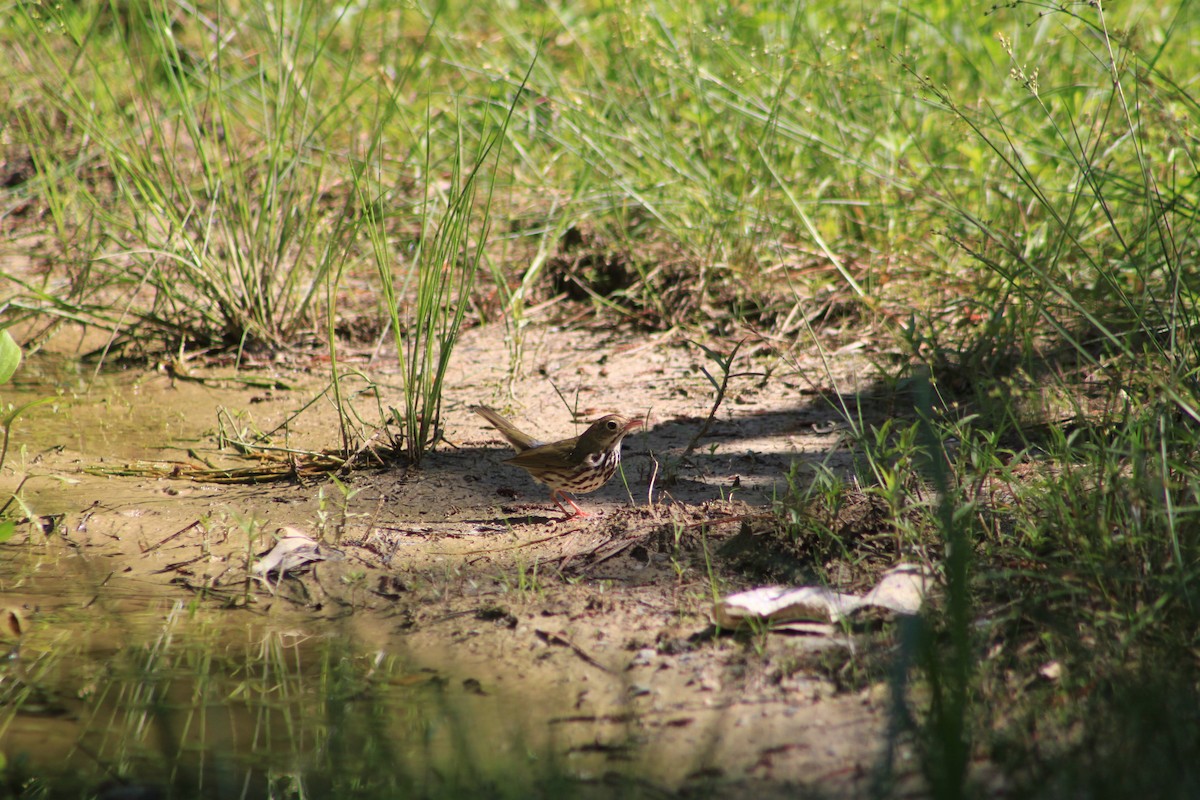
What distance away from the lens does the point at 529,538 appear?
11.4ft

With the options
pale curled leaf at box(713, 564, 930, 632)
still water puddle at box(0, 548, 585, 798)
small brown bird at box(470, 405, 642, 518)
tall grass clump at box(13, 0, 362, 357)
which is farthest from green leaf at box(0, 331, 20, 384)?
pale curled leaf at box(713, 564, 930, 632)

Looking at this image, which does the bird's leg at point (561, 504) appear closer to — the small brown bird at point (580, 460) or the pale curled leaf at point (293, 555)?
the small brown bird at point (580, 460)

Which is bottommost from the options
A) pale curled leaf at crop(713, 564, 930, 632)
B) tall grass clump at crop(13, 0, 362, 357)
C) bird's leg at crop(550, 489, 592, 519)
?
pale curled leaf at crop(713, 564, 930, 632)

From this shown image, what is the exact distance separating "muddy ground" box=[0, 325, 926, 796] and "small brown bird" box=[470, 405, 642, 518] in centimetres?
12

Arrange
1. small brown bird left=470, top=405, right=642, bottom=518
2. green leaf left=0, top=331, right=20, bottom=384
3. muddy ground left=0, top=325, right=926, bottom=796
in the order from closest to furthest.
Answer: muddy ground left=0, top=325, right=926, bottom=796, green leaf left=0, top=331, right=20, bottom=384, small brown bird left=470, top=405, right=642, bottom=518

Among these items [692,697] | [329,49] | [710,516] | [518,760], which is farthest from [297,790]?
[329,49]

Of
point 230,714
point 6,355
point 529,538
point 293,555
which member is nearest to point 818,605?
point 529,538

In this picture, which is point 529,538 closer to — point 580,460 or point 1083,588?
point 580,460

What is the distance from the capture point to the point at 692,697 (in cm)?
242

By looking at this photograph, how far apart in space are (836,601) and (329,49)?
6801 millimetres

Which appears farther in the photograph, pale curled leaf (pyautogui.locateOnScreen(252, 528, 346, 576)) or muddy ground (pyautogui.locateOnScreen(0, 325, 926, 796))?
pale curled leaf (pyautogui.locateOnScreen(252, 528, 346, 576))

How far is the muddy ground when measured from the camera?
233 centimetres

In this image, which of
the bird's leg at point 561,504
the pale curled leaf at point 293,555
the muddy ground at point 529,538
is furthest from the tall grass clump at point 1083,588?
the pale curled leaf at point 293,555

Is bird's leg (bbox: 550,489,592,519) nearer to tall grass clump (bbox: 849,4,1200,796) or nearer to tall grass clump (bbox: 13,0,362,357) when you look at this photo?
tall grass clump (bbox: 849,4,1200,796)
